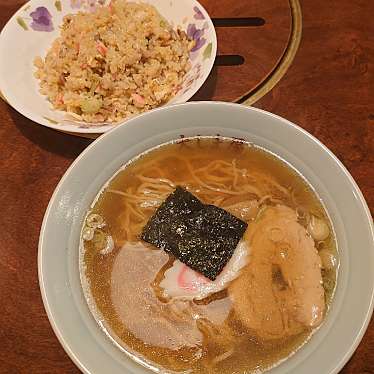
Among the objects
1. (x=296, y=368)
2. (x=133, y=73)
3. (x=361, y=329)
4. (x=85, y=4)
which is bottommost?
(x=296, y=368)

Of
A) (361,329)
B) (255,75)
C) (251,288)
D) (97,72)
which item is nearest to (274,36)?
(255,75)

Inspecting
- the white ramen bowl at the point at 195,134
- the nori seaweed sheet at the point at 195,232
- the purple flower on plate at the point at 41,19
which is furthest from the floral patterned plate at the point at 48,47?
the nori seaweed sheet at the point at 195,232

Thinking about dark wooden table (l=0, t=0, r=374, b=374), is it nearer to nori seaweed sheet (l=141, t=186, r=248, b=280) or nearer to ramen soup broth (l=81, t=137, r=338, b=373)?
ramen soup broth (l=81, t=137, r=338, b=373)

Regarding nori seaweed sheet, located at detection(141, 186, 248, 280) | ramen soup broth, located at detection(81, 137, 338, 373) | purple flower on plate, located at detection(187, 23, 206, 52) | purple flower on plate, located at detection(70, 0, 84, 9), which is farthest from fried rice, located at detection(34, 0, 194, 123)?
nori seaweed sheet, located at detection(141, 186, 248, 280)

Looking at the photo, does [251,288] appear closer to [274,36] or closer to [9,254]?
[9,254]

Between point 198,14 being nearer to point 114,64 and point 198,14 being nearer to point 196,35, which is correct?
point 196,35

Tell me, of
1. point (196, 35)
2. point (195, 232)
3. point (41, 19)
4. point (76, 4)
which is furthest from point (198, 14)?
point (195, 232)
